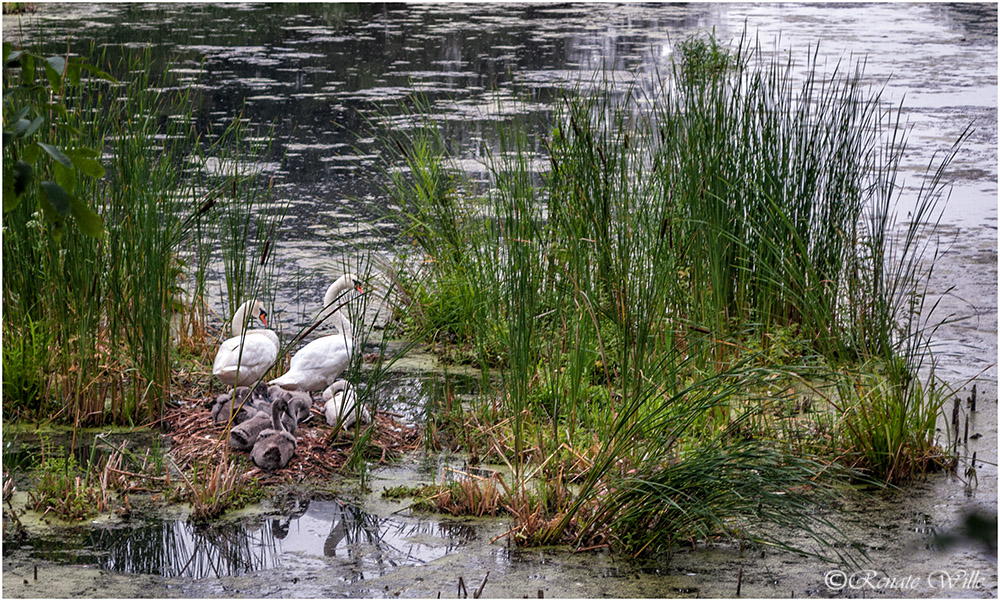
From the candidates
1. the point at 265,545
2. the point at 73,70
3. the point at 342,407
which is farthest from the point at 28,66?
the point at 342,407

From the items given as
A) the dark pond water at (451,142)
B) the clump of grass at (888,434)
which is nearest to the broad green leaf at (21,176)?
the dark pond water at (451,142)

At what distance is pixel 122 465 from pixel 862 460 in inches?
95.1

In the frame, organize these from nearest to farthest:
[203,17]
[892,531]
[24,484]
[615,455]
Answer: [615,455] → [892,531] → [24,484] → [203,17]

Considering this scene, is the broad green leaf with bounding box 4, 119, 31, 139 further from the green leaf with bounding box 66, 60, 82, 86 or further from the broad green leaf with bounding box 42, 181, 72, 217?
the green leaf with bounding box 66, 60, 82, 86

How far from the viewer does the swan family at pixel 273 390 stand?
11.2ft

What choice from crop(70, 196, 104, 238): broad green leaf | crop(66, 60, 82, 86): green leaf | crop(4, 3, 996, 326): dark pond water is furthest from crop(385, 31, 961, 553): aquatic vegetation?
crop(66, 60, 82, 86): green leaf

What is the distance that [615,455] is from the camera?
276 cm

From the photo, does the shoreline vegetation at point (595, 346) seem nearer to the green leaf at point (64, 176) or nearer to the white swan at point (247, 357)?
the white swan at point (247, 357)

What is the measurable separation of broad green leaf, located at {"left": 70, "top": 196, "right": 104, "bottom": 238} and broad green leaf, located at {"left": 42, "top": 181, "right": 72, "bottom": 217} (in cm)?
2

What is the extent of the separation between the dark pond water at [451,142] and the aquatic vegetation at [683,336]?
19 cm

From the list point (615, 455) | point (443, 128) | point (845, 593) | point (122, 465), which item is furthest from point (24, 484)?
point (443, 128)

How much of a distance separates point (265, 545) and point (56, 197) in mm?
1764

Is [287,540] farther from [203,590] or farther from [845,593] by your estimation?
[845,593]

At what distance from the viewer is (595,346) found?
3785 mm
